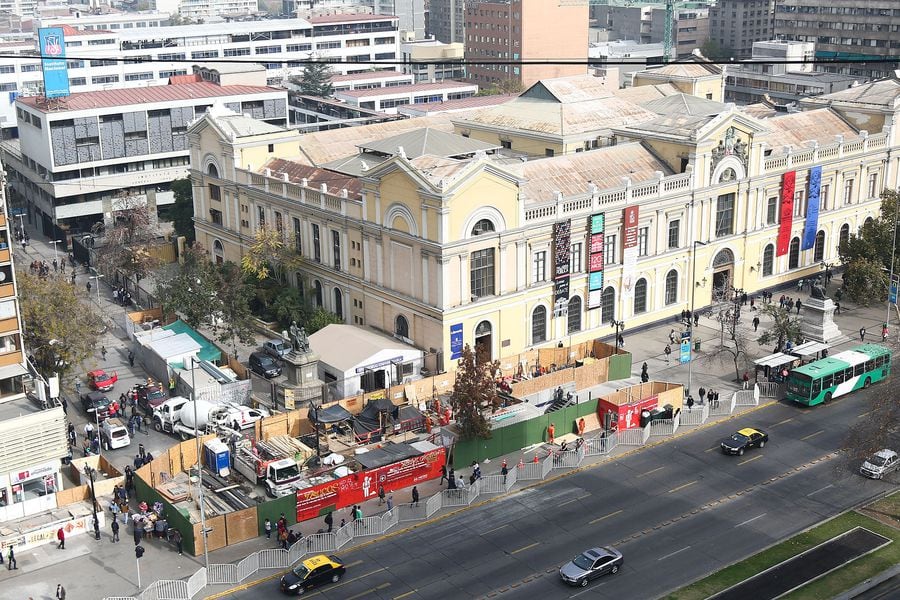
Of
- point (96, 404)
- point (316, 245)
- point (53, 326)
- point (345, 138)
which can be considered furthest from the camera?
point (345, 138)

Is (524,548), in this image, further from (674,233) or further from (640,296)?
(674,233)

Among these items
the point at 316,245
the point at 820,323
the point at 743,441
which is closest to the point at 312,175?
the point at 316,245

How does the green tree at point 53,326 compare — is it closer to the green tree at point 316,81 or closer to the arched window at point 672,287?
the arched window at point 672,287

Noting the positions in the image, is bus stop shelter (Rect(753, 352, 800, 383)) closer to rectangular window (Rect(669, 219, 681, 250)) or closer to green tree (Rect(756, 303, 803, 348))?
green tree (Rect(756, 303, 803, 348))

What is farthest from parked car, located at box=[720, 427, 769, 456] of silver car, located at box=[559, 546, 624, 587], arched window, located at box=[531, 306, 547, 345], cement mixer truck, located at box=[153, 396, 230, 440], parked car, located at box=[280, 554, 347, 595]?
cement mixer truck, located at box=[153, 396, 230, 440]

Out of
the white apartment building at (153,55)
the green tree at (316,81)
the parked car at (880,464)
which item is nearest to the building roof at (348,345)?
the parked car at (880,464)

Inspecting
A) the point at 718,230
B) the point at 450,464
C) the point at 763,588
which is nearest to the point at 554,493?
the point at 450,464
